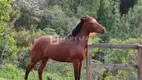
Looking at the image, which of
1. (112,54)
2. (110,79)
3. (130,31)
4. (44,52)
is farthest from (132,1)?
(44,52)

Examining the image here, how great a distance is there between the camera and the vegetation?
10469 millimetres

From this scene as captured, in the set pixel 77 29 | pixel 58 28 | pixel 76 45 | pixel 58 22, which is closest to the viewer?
pixel 76 45

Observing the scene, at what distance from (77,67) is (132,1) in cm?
2768

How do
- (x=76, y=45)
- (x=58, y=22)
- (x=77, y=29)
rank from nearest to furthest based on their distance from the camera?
1. (x=76, y=45)
2. (x=77, y=29)
3. (x=58, y=22)

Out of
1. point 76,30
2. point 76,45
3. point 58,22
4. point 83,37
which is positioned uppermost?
point 76,30

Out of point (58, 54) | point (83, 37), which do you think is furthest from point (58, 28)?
point (83, 37)

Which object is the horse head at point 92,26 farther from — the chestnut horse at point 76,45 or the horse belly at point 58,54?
the horse belly at point 58,54

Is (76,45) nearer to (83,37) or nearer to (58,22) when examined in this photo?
(83,37)

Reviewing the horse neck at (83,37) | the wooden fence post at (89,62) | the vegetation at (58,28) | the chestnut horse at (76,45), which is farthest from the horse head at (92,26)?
the vegetation at (58,28)

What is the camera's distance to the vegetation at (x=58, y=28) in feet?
34.3

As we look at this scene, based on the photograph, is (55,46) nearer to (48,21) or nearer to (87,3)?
(48,21)

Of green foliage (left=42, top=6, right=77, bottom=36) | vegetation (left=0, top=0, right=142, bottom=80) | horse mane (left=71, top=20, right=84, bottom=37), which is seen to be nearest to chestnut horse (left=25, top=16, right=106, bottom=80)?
horse mane (left=71, top=20, right=84, bottom=37)

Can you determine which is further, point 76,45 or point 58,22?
point 58,22

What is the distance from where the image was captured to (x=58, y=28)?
21406 millimetres
